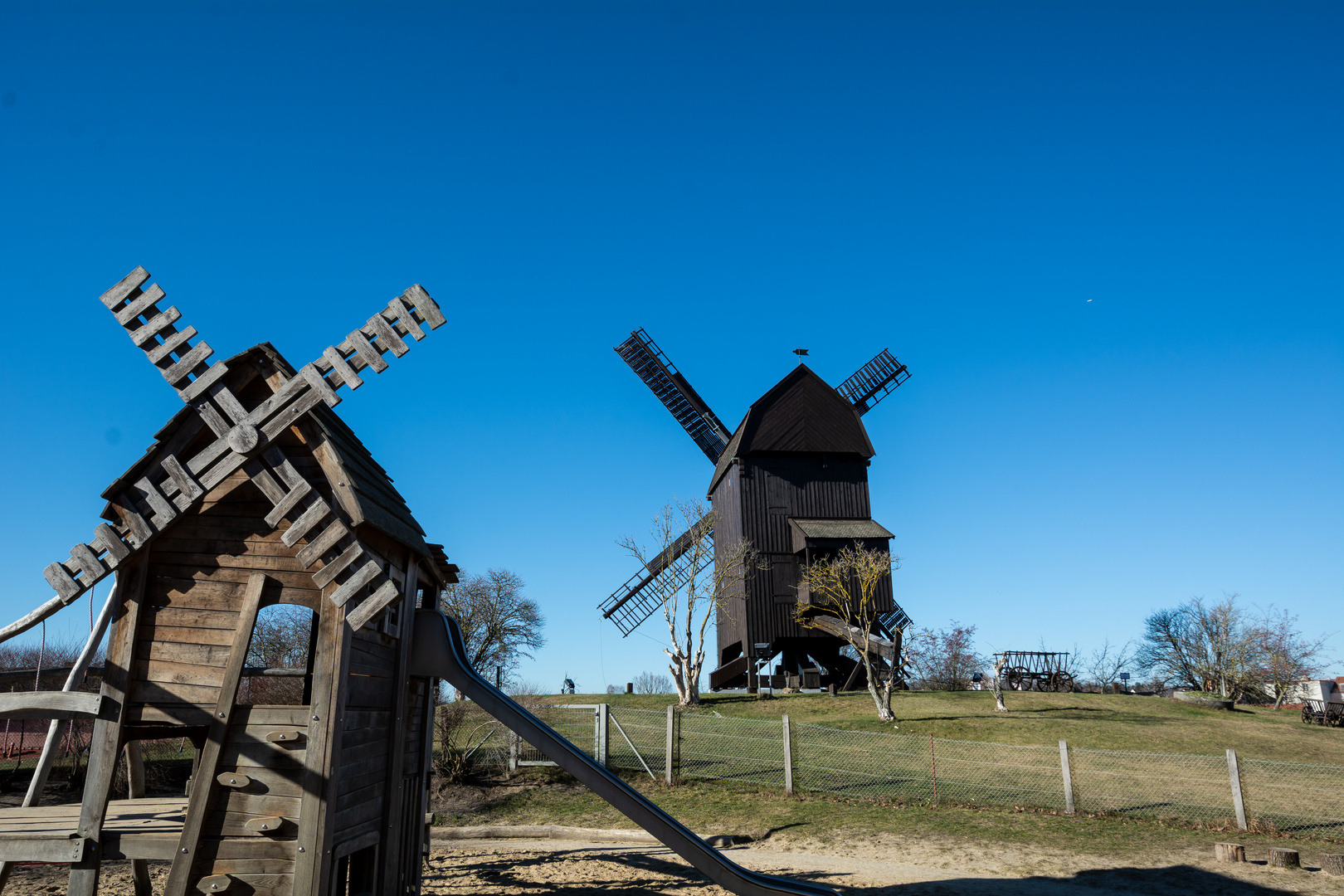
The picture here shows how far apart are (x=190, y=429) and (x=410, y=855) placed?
5151 millimetres

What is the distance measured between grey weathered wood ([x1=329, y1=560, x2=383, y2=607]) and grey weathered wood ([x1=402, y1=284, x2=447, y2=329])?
210 centimetres

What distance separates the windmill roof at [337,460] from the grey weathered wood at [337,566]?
26 centimetres

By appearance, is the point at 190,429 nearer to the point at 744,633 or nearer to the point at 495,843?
the point at 495,843

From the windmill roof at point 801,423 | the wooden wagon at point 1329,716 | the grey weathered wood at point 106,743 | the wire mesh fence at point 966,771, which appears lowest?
the wire mesh fence at point 966,771

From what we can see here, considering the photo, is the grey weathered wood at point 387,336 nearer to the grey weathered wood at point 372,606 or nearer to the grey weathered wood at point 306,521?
the grey weathered wood at point 306,521

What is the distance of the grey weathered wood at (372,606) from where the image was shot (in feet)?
21.7

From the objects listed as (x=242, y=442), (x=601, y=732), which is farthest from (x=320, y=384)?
(x=601, y=732)

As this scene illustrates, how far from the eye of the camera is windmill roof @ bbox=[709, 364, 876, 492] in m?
32.4

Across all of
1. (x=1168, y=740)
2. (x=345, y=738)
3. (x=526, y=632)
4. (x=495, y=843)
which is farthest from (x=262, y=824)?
(x=526, y=632)

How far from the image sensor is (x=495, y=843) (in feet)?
45.5

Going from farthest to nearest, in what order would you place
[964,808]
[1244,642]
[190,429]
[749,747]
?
[1244,642]
[749,747]
[964,808]
[190,429]

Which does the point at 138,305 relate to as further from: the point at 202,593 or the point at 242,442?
the point at 202,593

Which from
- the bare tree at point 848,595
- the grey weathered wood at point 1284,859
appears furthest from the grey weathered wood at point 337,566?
the bare tree at point 848,595

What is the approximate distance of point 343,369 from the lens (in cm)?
703
